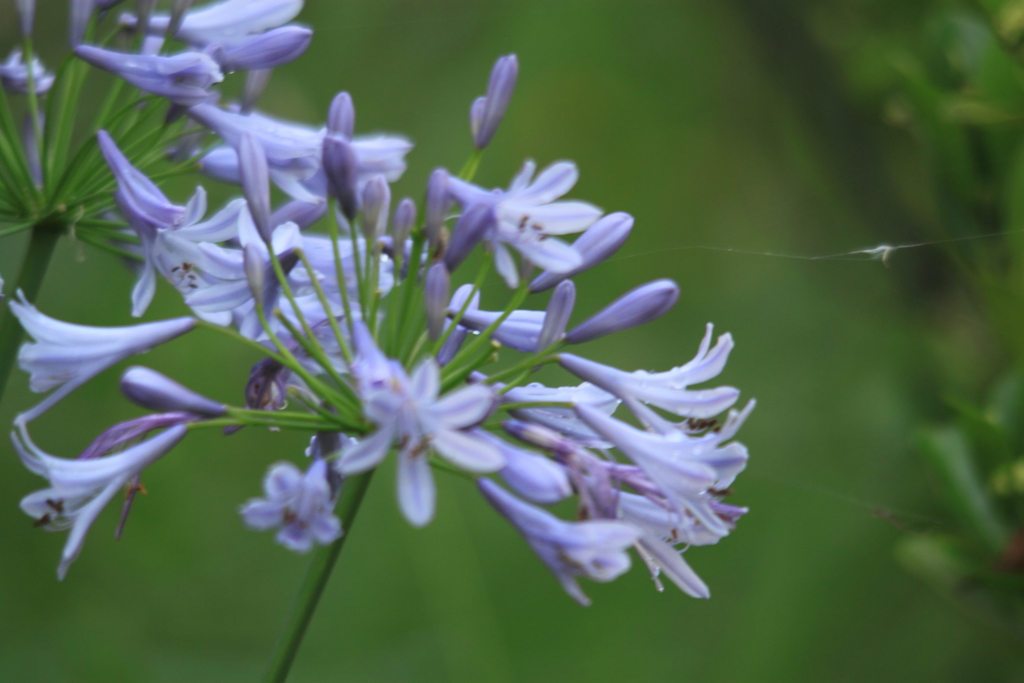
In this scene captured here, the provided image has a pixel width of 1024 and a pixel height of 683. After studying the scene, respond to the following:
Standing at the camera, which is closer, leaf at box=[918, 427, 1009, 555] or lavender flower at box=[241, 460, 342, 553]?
lavender flower at box=[241, 460, 342, 553]

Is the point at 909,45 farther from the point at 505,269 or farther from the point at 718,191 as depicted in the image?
the point at 505,269

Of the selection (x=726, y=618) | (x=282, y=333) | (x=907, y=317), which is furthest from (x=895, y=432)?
(x=282, y=333)

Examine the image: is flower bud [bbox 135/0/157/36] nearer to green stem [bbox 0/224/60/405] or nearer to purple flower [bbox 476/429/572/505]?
green stem [bbox 0/224/60/405]

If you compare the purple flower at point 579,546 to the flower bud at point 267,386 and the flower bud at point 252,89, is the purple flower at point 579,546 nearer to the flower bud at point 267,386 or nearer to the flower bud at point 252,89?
the flower bud at point 267,386

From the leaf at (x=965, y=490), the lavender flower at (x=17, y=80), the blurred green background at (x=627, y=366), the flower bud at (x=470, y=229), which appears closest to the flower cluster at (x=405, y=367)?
the flower bud at (x=470, y=229)

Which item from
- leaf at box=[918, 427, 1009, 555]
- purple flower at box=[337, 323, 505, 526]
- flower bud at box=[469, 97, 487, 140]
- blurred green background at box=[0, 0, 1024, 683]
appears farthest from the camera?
blurred green background at box=[0, 0, 1024, 683]

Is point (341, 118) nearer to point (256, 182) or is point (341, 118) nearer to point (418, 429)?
point (256, 182)

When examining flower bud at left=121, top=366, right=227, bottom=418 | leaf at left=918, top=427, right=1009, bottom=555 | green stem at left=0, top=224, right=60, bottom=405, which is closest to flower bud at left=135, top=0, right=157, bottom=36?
green stem at left=0, top=224, right=60, bottom=405
